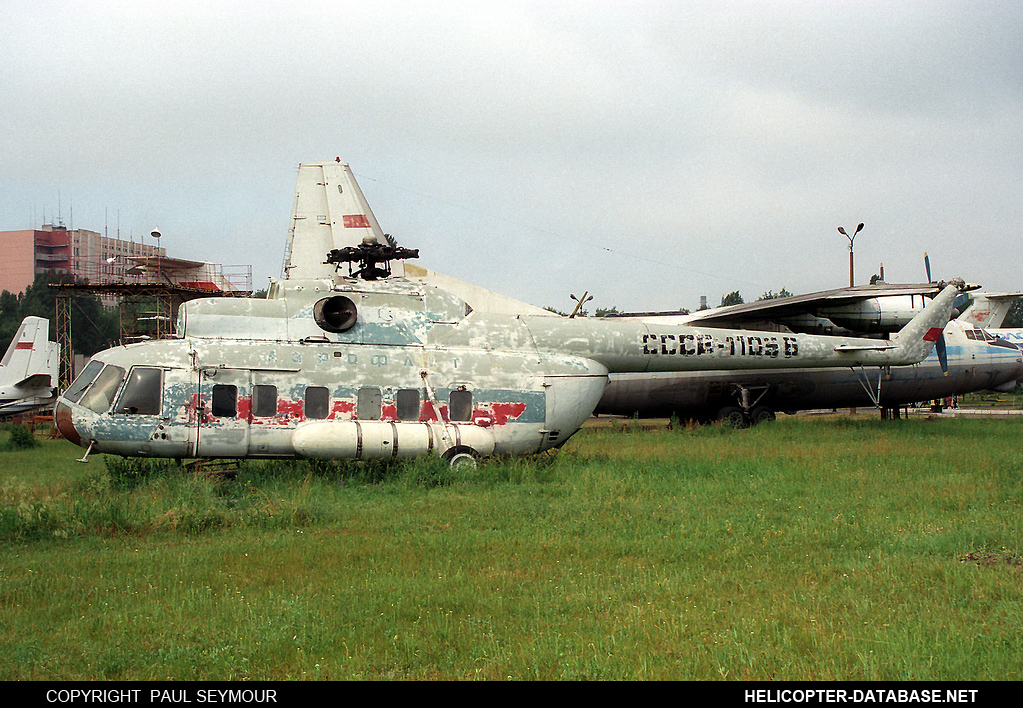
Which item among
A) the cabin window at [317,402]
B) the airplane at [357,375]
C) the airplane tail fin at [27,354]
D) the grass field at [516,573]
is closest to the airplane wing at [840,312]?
the airplane at [357,375]

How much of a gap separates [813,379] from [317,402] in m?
19.9

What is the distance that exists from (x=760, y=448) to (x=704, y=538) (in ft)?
35.1

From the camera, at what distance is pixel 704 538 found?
10070mm

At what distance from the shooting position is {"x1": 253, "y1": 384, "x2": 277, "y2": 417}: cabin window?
14.9 metres

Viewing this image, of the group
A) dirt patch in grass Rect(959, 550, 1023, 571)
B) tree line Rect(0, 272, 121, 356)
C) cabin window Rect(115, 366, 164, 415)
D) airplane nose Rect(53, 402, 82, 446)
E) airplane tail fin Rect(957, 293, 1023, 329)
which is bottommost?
dirt patch in grass Rect(959, 550, 1023, 571)

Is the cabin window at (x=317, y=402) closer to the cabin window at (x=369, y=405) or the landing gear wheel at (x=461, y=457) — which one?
the cabin window at (x=369, y=405)

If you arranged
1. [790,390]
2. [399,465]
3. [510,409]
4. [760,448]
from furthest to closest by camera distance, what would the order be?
[790,390]
[760,448]
[510,409]
[399,465]

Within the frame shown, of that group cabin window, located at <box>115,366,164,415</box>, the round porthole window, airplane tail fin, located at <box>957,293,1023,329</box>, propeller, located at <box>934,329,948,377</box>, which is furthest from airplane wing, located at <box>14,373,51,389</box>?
airplane tail fin, located at <box>957,293,1023,329</box>

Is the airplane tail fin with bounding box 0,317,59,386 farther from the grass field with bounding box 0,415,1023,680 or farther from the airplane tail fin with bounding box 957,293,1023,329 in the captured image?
the airplane tail fin with bounding box 957,293,1023,329

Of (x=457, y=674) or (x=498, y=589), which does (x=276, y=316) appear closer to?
(x=498, y=589)

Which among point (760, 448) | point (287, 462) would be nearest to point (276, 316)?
point (287, 462)

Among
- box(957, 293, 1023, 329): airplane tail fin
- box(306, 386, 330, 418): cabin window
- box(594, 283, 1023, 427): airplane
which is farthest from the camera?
box(957, 293, 1023, 329): airplane tail fin

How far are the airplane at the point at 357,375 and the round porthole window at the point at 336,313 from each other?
0.02 metres

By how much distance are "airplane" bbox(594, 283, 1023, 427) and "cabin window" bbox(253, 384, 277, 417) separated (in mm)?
14695
